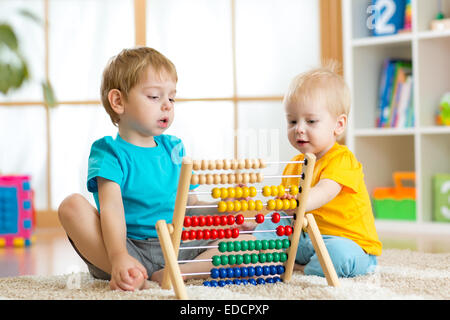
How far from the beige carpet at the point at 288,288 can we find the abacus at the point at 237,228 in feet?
0.12

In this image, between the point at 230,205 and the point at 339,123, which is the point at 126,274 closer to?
the point at 230,205

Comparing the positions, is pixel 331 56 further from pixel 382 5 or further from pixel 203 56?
pixel 203 56

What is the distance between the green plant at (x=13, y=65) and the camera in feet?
9.16

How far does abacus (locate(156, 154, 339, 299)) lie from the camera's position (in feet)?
4.00

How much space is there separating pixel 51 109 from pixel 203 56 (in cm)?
78

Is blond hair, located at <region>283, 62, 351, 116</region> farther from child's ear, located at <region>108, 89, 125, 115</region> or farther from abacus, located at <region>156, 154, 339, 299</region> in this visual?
child's ear, located at <region>108, 89, 125, 115</region>

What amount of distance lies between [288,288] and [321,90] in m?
0.55

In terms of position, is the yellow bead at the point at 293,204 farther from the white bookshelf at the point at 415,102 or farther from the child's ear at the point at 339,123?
the white bookshelf at the point at 415,102

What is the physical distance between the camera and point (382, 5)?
281cm

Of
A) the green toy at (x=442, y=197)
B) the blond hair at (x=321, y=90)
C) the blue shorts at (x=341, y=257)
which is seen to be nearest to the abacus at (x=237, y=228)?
the blue shorts at (x=341, y=257)

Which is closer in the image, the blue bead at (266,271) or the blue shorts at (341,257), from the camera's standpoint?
the blue bead at (266,271)

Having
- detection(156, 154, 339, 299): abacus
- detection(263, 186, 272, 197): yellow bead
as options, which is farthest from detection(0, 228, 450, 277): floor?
Result: detection(263, 186, 272, 197): yellow bead

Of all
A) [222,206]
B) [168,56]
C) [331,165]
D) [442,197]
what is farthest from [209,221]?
[168,56]
